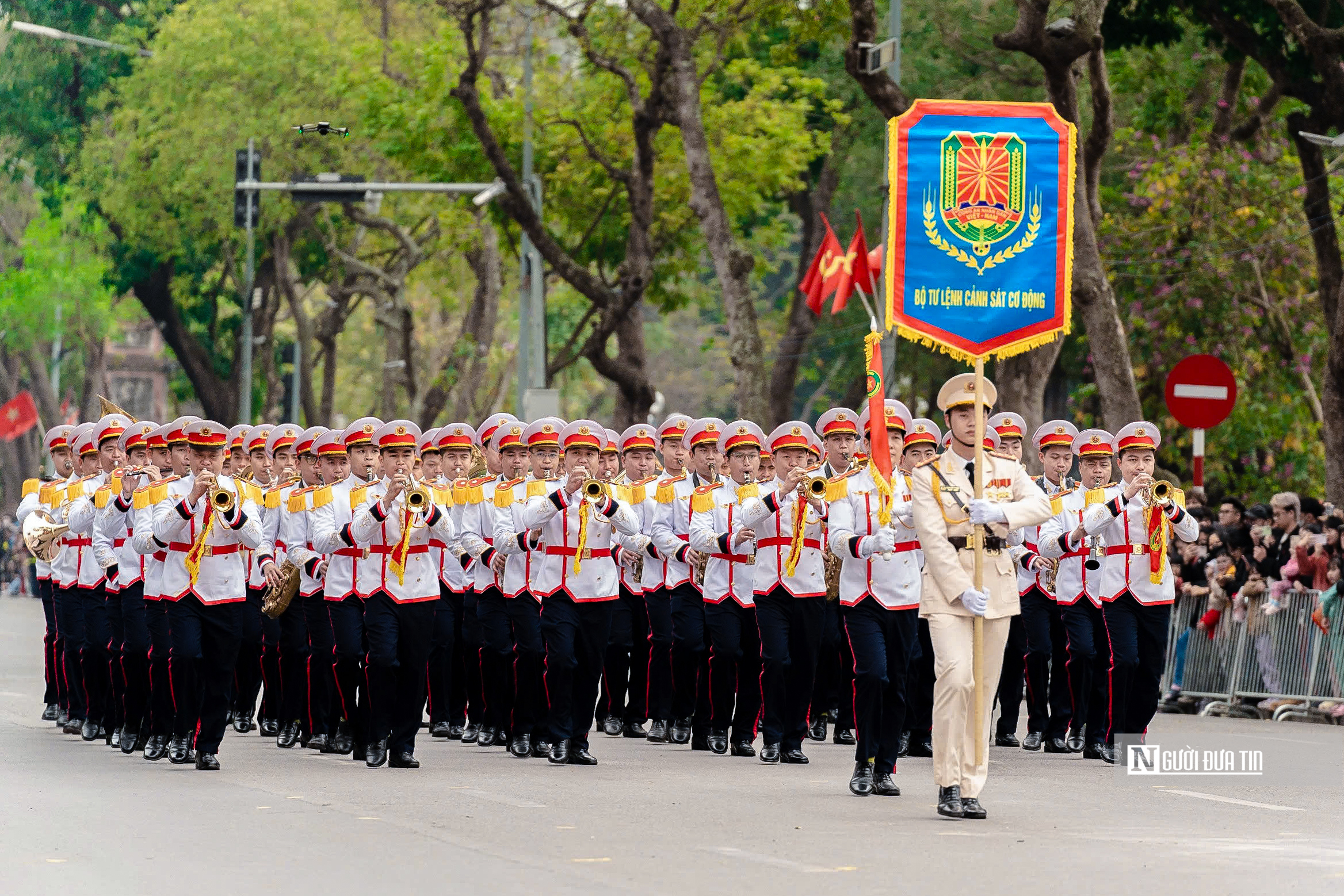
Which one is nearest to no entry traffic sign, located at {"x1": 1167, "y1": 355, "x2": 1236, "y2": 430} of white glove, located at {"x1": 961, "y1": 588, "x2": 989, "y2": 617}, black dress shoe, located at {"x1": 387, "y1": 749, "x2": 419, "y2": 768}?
black dress shoe, located at {"x1": 387, "y1": 749, "x2": 419, "y2": 768}

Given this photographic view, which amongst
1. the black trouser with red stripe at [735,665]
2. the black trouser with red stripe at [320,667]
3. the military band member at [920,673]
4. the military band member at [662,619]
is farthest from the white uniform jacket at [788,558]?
the black trouser with red stripe at [320,667]

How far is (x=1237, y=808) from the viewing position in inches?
464

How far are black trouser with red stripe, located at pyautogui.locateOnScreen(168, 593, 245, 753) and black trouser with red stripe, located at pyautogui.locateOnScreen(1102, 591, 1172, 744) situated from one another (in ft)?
17.3

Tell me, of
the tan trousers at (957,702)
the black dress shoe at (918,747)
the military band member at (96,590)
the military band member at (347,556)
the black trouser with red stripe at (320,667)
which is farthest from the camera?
the military band member at (96,590)

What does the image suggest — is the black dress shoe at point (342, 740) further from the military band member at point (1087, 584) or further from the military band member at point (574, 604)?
the military band member at point (1087, 584)

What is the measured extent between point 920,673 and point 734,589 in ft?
4.90

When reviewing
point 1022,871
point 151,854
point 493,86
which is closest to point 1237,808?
point 1022,871

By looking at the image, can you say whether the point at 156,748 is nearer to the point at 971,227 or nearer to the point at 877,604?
the point at 877,604

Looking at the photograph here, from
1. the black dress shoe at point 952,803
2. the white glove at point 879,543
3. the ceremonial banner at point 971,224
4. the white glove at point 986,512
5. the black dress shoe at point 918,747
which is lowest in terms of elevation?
the black dress shoe at point 918,747

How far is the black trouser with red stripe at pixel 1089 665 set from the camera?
1463 centimetres

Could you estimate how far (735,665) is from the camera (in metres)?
14.8

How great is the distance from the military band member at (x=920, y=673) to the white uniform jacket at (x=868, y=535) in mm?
1599

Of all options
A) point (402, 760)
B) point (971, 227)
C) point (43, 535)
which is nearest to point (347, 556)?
point (402, 760)

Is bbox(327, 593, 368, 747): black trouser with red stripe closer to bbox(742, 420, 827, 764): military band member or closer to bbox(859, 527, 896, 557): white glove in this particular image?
bbox(742, 420, 827, 764): military band member
